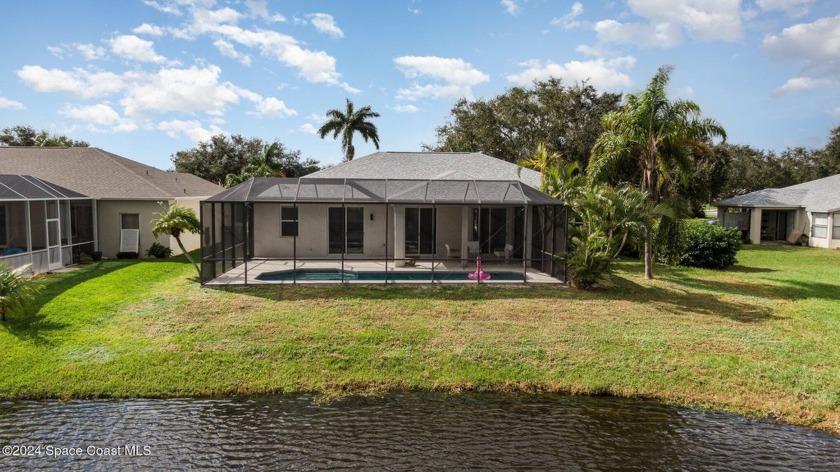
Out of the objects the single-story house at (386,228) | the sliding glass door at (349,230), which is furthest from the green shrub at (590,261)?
the sliding glass door at (349,230)

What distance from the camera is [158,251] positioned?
20.7 metres

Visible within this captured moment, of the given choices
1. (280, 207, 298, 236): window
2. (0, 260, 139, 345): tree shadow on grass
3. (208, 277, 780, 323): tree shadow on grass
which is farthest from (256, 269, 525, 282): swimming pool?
(0, 260, 139, 345): tree shadow on grass

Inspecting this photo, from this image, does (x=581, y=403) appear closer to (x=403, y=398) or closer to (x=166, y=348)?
(x=403, y=398)

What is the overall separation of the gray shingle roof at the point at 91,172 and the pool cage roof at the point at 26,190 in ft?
6.56

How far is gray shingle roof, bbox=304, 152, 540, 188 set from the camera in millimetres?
21281

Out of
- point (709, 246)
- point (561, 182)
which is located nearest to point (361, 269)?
point (561, 182)

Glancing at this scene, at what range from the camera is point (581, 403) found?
9078mm

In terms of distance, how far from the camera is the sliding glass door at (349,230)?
19594 mm

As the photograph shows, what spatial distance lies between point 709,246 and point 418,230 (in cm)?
1126

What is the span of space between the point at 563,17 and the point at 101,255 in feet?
64.5

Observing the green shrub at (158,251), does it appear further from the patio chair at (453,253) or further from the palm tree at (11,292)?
the patio chair at (453,253)

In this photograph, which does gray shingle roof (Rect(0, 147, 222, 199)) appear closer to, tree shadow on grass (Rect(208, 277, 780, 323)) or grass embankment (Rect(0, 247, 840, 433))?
grass embankment (Rect(0, 247, 840, 433))

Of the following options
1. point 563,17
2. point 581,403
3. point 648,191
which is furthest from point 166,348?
point 563,17

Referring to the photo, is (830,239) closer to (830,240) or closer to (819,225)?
(830,240)
